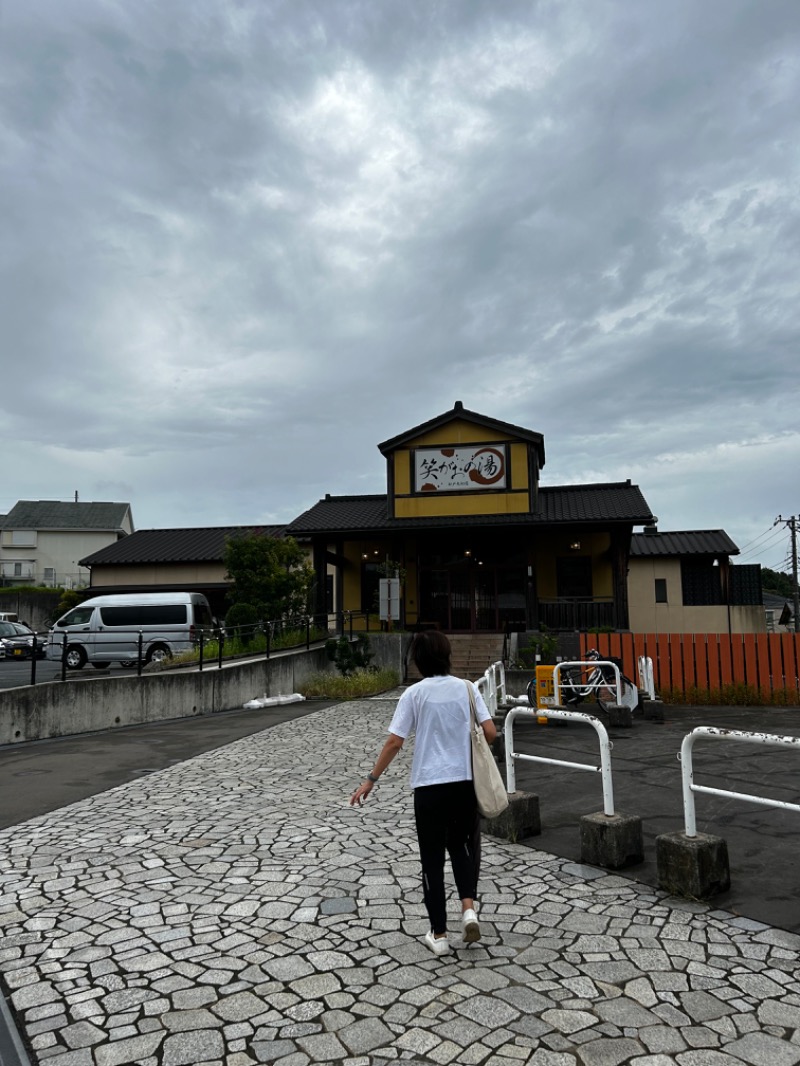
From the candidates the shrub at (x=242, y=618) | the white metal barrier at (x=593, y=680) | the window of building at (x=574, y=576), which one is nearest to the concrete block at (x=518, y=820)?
the white metal barrier at (x=593, y=680)

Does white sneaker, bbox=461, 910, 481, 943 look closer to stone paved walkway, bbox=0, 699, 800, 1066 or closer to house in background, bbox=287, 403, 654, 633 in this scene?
stone paved walkway, bbox=0, 699, 800, 1066

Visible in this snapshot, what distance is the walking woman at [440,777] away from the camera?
3947mm

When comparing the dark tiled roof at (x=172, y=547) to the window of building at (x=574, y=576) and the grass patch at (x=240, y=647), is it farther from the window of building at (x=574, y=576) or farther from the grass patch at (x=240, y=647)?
the window of building at (x=574, y=576)

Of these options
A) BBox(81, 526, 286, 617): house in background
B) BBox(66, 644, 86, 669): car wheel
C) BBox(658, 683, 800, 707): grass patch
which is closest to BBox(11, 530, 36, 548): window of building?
BBox(81, 526, 286, 617): house in background

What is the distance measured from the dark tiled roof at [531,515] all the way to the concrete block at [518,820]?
16160mm

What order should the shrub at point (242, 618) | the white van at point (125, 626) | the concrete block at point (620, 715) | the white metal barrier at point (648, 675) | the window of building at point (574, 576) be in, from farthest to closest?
1. the window of building at point (574, 576)
2. the white van at point (125, 626)
3. the shrub at point (242, 618)
4. the white metal barrier at point (648, 675)
5. the concrete block at point (620, 715)

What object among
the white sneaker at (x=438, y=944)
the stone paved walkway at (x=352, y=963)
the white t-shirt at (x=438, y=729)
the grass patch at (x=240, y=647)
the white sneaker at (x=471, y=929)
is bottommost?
the stone paved walkway at (x=352, y=963)

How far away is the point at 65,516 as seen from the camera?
208ft

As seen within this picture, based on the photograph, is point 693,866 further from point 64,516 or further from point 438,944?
point 64,516

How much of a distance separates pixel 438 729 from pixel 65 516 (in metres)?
66.4

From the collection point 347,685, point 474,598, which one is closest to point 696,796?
point 347,685

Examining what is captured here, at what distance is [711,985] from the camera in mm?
3514

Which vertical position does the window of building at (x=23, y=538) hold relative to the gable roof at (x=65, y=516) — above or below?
below

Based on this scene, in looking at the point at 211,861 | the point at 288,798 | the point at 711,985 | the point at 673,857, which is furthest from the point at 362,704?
the point at 711,985
